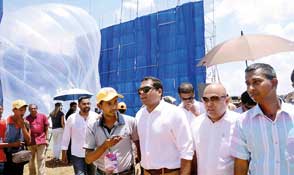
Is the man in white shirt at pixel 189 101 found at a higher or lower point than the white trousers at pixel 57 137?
higher

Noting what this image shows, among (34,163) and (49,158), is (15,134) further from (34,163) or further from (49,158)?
(49,158)

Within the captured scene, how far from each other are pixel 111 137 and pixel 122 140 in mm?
153

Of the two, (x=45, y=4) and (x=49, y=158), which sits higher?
(x=45, y=4)

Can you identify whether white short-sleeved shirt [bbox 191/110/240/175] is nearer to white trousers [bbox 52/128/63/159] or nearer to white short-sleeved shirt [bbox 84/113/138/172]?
white short-sleeved shirt [bbox 84/113/138/172]

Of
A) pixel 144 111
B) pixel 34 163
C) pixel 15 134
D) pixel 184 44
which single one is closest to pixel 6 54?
pixel 34 163

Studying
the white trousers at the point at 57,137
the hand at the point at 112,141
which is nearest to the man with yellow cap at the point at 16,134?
the hand at the point at 112,141

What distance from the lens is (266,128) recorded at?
7.66 ft

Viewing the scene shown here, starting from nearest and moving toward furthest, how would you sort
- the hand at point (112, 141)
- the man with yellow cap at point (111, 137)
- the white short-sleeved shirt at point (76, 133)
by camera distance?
the hand at point (112, 141)
the man with yellow cap at point (111, 137)
the white short-sleeved shirt at point (76, 133)

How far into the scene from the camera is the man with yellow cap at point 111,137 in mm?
3326

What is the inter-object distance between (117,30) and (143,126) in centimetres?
1865

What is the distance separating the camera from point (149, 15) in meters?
19.4

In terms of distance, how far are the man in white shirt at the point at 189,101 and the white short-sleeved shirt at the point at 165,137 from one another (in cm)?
160

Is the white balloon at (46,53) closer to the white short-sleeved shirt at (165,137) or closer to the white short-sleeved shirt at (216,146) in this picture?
the white short-sleeved shirt at (165,137)

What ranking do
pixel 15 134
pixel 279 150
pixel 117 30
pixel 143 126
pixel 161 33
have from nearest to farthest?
pixel 279 150
pixel 143 126
pixel 15 134
pixel 161 33
pixel 117 30
